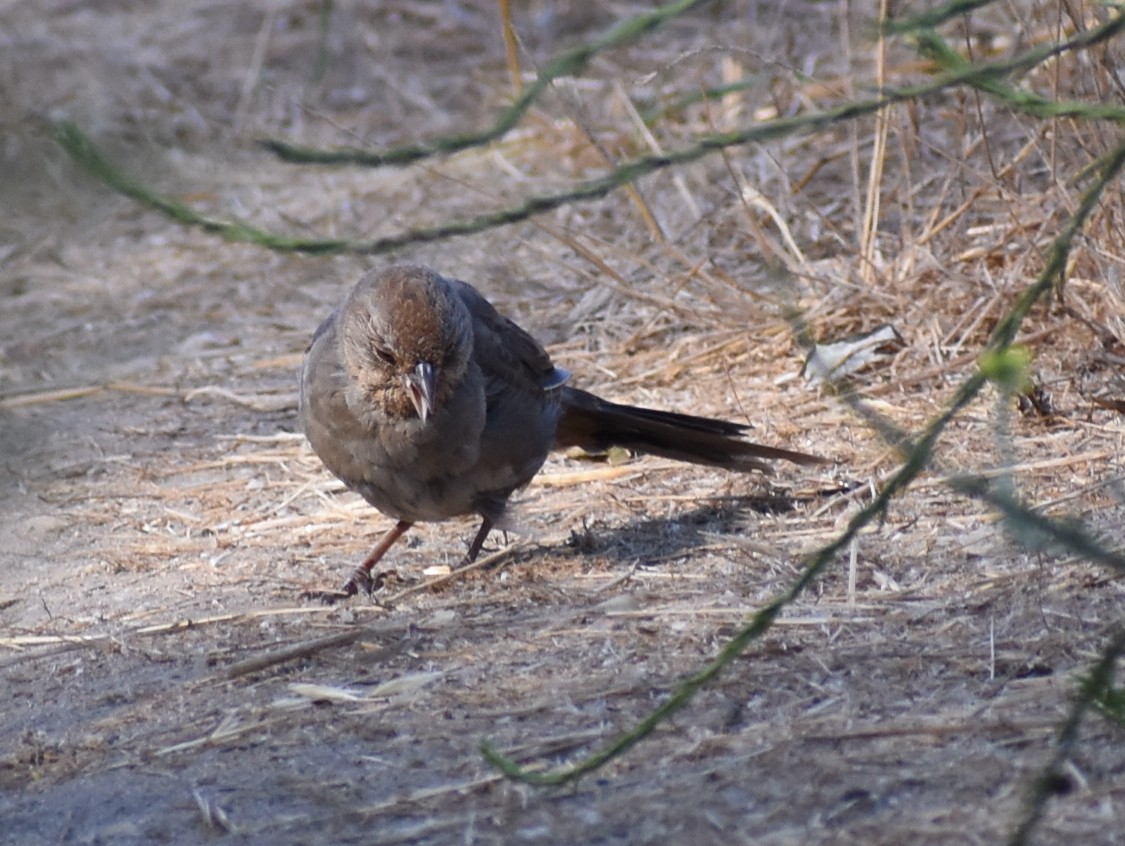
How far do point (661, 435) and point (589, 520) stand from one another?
378 mm

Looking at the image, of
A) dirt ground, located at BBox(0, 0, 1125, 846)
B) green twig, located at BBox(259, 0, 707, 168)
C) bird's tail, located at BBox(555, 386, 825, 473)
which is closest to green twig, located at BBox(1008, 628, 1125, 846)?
dirt ground, located at BBox(0, 0, 1125, 846)

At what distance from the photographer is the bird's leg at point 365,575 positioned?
13.8ft

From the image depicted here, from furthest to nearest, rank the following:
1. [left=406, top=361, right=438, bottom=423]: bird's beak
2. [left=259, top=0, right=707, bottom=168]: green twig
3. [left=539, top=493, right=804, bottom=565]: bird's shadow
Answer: [left=539, top=493, right=804, bottom=565]: bird's shadow < [left=406, top=361, right=438, bottom=423]: bird's beak < [left=259, top=0, right=707, bottom=168]: green twig

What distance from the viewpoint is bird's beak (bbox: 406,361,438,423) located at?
13.7ft

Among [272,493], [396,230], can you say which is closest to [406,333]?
[272,493]

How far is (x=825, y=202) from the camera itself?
6855mm

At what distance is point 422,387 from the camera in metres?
4.20

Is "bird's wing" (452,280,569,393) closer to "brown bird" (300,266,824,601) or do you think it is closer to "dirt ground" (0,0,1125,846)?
"brown bird" (300,266,824,601)

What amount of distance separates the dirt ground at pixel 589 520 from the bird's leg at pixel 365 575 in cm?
12

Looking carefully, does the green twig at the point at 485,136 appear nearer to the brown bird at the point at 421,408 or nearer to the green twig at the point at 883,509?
the green twig at the point at 883,509

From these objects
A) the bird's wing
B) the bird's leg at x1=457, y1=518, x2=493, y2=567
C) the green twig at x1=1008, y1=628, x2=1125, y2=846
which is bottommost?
the bird's leg at x1=457, y1=518, x2=493, y2=567

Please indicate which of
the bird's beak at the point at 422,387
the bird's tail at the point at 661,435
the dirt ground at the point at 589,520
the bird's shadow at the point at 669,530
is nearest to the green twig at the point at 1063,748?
the dirt ground at the point at 589,520

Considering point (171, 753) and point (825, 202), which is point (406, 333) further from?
point (825, 202)

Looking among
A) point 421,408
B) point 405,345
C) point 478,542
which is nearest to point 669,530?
point 478,542
